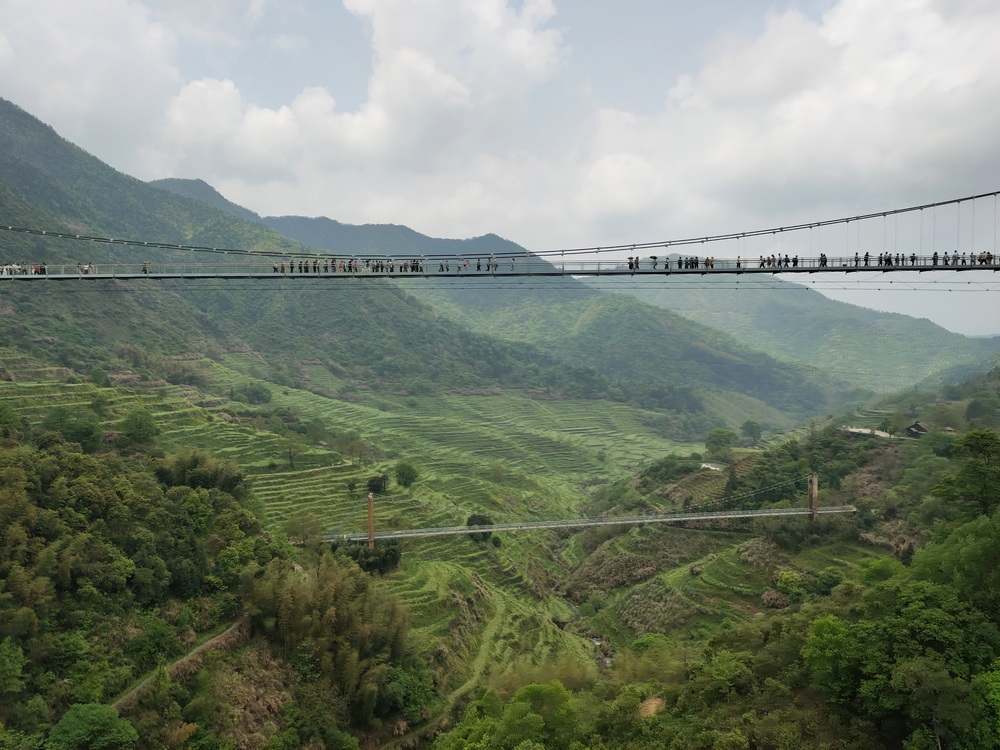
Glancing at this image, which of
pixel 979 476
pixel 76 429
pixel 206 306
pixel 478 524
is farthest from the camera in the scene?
pixel 206 306

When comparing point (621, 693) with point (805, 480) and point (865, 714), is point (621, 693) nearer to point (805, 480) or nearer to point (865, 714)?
point (865, 714)

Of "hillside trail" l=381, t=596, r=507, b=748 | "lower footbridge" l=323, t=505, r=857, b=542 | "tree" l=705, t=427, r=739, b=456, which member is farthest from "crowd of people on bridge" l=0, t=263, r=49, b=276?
"tree" l=705, t=427, r=739, b=456

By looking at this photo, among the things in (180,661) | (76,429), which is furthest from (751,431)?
(180,661)

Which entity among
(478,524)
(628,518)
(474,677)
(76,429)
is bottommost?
(474,677)

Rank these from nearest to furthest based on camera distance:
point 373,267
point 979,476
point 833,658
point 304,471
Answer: point 833,658 → point 979,476 → point 373,267 → point 304,471

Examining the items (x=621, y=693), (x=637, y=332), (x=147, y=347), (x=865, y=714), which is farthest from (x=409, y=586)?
(x=637, y=332)

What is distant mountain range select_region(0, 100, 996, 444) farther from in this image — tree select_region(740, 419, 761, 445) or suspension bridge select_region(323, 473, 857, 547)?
suspension bridge select_region(323, 473, 857, 547)

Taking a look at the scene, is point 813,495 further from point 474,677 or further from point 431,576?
point 431,576
